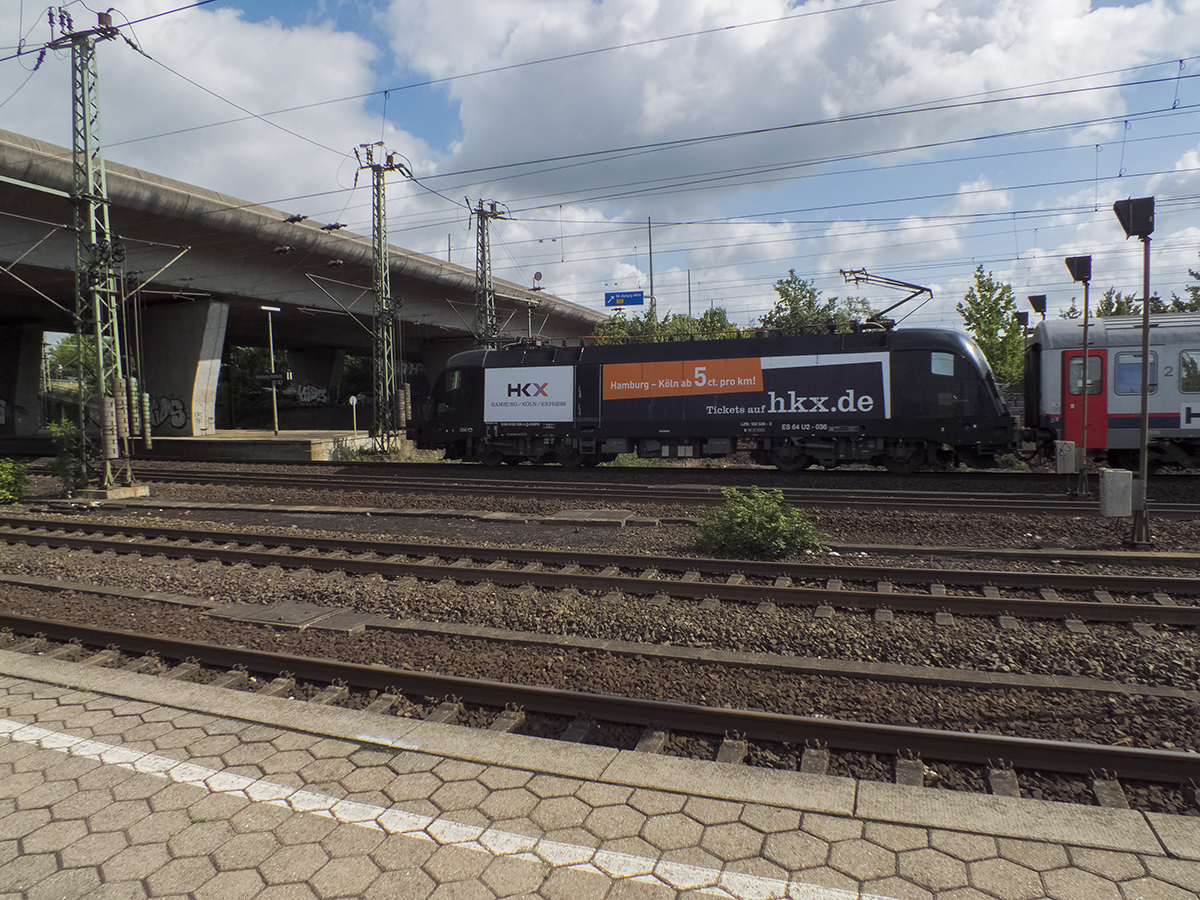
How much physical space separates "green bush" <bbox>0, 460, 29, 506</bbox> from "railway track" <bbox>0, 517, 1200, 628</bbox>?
6.72 metres

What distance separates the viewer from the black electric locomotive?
15391mm

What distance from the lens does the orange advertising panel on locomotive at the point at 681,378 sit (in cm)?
1680

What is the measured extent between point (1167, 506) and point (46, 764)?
542 inches

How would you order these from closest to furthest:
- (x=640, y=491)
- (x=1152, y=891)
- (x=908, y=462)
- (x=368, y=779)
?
1. (x=1152, y=891)
2. (x=368, y=779)
3. (x=640, y=491)
4. (x=908, y=462)

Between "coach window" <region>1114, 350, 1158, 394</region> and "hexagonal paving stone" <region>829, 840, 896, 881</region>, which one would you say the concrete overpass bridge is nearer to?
"hexagonal paving stone" <region>829, 840, 896, 881</region>

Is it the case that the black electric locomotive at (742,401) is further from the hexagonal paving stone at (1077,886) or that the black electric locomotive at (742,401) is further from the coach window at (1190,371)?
the hexagonal paving stone at (1077,886)

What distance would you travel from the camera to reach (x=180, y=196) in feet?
79.2

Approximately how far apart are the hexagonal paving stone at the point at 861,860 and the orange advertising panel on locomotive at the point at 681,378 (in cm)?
1431

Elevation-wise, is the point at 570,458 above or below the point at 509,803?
above

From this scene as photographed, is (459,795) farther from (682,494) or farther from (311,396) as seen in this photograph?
(311,396)

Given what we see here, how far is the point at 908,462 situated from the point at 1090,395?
389cm

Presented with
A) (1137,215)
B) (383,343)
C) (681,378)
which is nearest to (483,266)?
(383,343)

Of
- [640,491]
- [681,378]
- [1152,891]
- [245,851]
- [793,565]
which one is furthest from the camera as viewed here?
[681,378]

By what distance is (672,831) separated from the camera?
3.10 m
